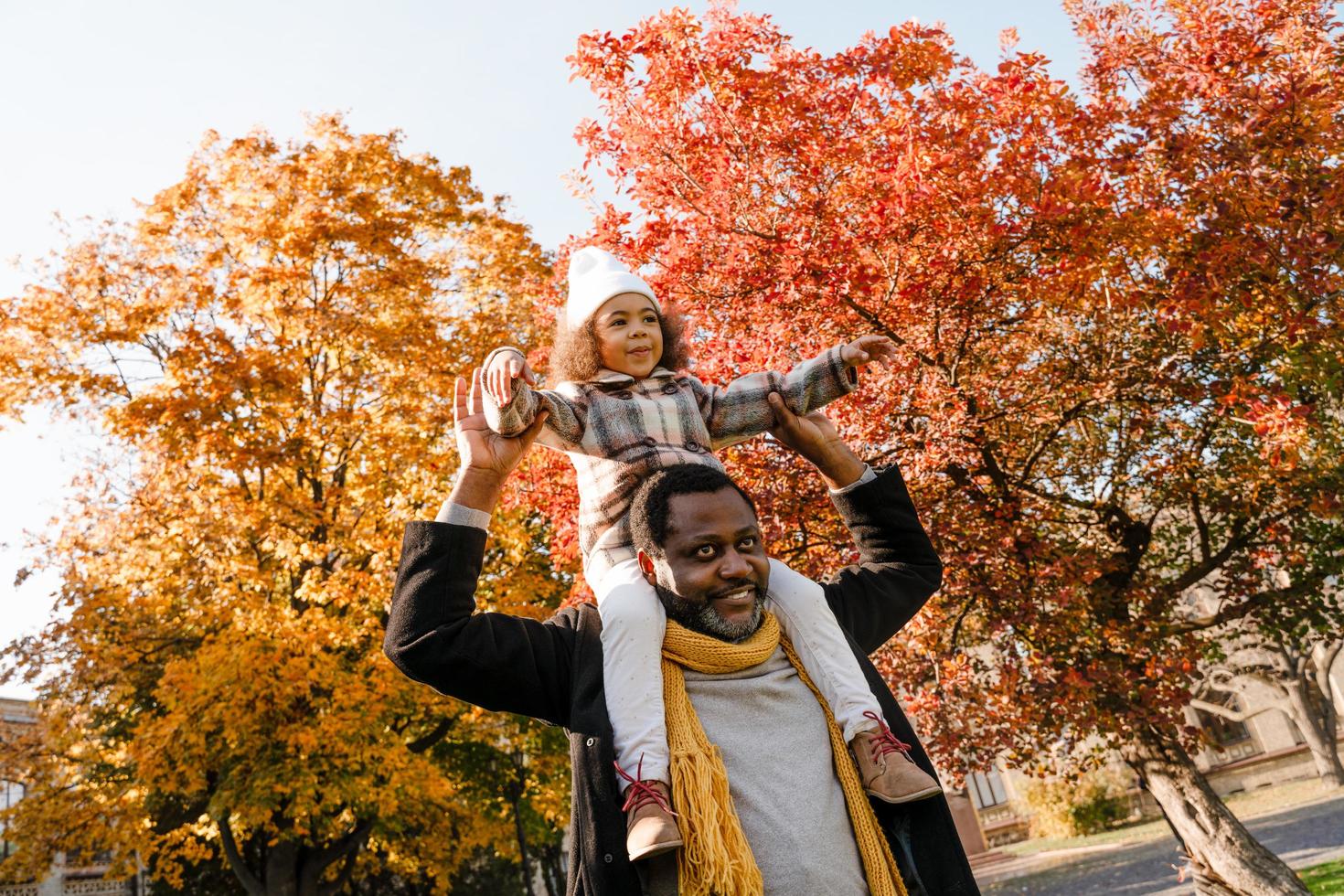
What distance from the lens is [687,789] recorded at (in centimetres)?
194

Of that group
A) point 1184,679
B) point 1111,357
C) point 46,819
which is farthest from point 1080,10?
point 46,819

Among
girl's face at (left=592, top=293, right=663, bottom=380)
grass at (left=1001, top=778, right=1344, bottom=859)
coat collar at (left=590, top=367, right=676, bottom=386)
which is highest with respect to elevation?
girl's face at (left=592, top=293, right=663, bottom=380)

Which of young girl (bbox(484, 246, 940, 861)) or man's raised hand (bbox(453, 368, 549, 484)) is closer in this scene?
young girl (bbox(484, 246, 940, 861))

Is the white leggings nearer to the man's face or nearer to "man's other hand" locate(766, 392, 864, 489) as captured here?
the man's face

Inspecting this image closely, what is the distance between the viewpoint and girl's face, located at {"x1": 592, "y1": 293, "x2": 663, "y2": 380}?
9.52 feet

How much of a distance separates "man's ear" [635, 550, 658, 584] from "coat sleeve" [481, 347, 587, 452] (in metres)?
0.41

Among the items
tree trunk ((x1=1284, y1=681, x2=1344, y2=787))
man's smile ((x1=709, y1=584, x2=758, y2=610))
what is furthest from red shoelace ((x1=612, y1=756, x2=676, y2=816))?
tree trunk ((x1=1284, y1=681, x2=1344, y2=787))

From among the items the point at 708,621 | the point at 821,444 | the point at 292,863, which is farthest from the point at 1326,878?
the point at 292,863

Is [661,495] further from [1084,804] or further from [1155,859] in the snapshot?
[1084,804]

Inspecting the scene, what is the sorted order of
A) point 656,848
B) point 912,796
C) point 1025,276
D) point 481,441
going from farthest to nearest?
point 1025,276 < point 481,441 < point 912,796 < point 656,848

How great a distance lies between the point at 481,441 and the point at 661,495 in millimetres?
427

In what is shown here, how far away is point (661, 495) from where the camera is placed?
91.2 inches

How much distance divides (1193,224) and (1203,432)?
1.80 meters

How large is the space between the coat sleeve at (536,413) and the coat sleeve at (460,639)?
27 cm
